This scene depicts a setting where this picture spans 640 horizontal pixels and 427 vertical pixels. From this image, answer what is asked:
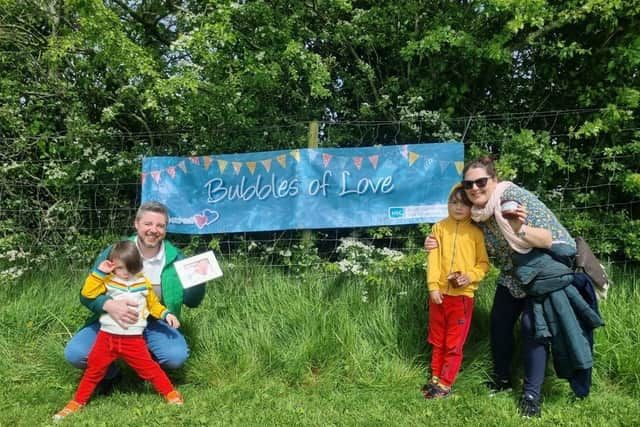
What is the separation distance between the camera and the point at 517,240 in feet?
9.62

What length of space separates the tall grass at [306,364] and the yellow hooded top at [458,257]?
0.70 metres

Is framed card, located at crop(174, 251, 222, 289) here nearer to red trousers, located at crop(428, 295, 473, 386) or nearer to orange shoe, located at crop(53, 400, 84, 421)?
orange shoe, located at crop(53, 400, 84, 421)

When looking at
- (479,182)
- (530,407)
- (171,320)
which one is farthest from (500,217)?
(171,320)

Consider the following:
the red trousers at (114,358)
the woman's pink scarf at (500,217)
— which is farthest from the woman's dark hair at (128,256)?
the woman's pink scarf at (500,217)

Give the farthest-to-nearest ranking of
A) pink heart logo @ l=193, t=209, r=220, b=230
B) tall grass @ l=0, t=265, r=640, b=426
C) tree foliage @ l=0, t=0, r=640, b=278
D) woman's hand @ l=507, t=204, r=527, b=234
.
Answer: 1. pink heart logo @ l=193, t=209, r=220, b=230
2. tree foliage @ l=0, t=0, r=640, b=278
3. tall grass @ l=0, t=265, r=640, b=426
4. woman's hand @ l=507, t=204, r=527, b=234

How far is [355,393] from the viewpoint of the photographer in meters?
3.40

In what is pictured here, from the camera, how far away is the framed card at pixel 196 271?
11.1 feet

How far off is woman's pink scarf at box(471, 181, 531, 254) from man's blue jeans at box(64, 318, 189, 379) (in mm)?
2309

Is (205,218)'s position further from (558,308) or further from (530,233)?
(558,308)

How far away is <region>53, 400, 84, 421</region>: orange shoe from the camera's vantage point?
3105mm

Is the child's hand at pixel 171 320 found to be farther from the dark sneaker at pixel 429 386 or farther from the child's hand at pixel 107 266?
the dark sneaker at pixel 429 386

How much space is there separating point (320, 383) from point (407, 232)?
1726 mm

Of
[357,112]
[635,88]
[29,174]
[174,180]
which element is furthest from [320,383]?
[29,174]

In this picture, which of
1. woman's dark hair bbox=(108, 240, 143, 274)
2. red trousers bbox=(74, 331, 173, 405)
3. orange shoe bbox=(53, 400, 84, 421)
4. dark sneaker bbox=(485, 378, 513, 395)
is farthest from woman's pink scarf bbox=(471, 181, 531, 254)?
orange shoe bbox=(53, 400, 84, 421)
